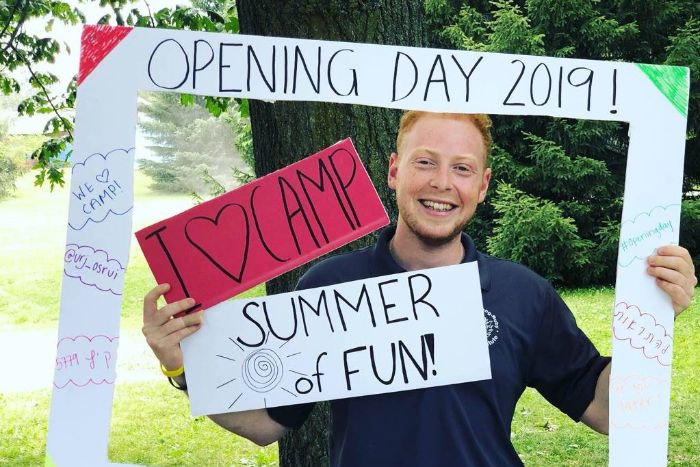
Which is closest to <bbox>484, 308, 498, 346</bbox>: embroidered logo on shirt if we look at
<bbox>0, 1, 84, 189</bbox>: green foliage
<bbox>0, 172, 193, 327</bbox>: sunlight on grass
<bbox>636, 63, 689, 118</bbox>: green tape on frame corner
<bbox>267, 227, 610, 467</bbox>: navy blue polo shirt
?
<bbox>267, 227, 610, 467</bbox>: navy blue polo shirt

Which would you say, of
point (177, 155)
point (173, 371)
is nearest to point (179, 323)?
point (173, 371)

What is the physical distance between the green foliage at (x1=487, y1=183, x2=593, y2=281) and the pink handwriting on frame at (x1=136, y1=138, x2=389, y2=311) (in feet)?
2.19

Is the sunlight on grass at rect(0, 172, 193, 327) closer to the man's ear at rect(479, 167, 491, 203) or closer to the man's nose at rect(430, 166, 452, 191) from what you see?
the man's nose at rect(430, 166, 452, 191)

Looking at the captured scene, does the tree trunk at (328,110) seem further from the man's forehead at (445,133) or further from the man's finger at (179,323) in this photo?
the man's finger at (179,323)

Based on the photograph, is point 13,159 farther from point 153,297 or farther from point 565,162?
point 153,297

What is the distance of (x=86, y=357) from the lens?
74.3 inches

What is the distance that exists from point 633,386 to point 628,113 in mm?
625

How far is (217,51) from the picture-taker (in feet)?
6.23

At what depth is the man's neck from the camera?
1.93m

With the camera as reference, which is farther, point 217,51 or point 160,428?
point 160,428

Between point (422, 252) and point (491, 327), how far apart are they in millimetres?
232

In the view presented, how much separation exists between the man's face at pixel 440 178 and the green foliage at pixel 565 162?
15.7 inches

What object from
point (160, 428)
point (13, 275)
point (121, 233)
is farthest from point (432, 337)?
point (13, 275)

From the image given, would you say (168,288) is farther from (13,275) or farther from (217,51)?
(13,275)
